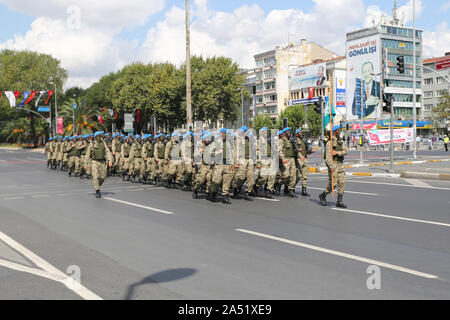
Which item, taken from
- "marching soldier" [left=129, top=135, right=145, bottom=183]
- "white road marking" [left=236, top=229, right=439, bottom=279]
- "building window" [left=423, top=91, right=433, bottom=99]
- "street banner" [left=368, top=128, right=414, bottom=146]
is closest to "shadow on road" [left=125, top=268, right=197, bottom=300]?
"white road marking" [left=236, top=229, right=439, bottom=279]

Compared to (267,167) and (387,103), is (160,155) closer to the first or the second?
(267,167)

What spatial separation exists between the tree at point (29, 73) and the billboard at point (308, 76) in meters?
40.5

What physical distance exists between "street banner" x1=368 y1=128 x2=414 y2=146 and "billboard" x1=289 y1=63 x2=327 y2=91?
5191cm

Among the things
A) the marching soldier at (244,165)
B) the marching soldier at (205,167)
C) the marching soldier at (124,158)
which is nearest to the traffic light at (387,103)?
the marching soldier at (244,165)

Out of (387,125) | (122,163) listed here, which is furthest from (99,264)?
(387,125)

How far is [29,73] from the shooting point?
266ft

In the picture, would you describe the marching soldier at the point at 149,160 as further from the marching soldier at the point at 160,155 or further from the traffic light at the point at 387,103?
the traffic light at the point at 387,103

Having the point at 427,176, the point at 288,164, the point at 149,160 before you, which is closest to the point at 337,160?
the point at 288,164

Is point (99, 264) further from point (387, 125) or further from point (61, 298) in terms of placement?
point (387, 125)

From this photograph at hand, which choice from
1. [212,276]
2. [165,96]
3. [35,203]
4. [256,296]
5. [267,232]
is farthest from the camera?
[165,96]

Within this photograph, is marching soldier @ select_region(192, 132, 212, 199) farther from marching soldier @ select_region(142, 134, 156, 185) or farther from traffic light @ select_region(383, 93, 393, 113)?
traffic light @ select_region(383, 93, 393, 113)

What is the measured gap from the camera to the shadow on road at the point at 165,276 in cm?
525
